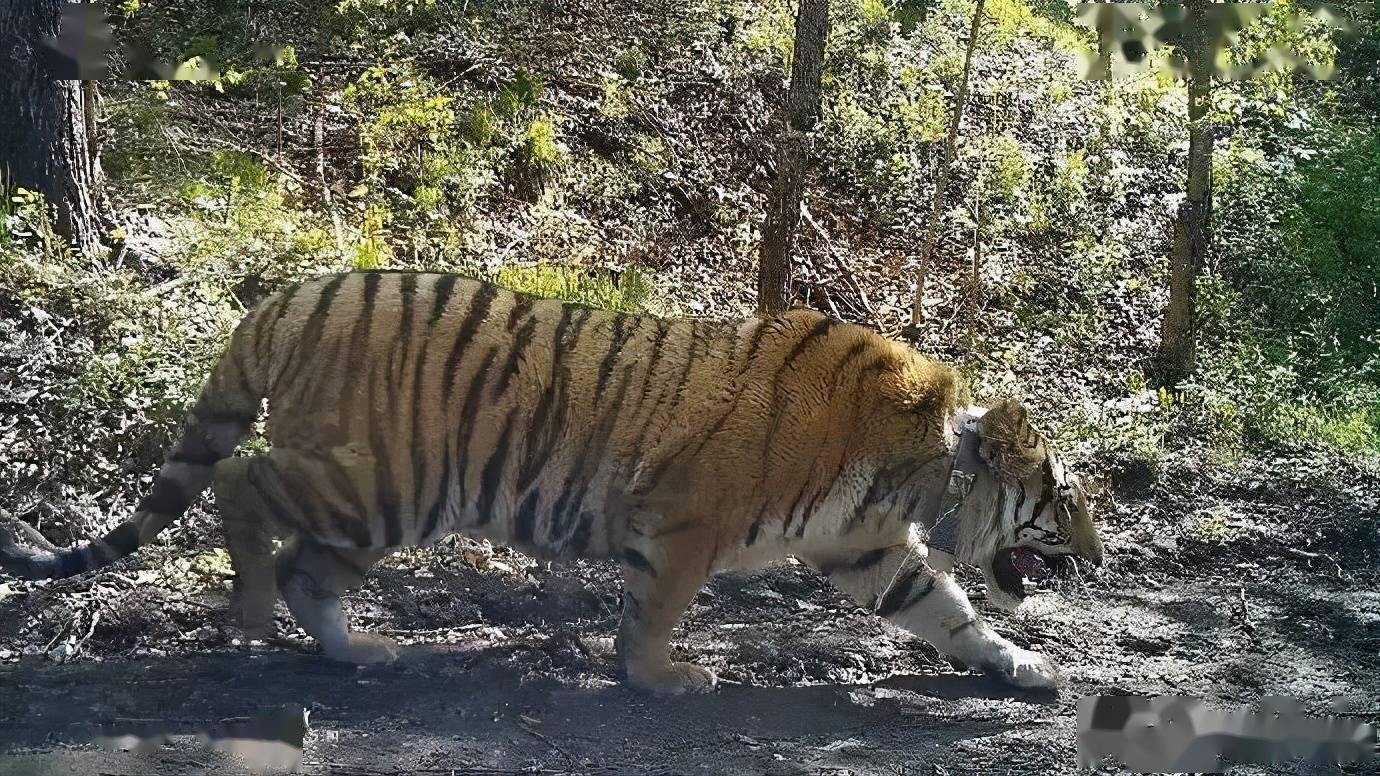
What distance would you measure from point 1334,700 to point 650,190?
6.19 meters

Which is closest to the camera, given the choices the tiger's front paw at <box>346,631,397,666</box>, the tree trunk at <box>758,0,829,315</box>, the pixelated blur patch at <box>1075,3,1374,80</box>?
the tiger's front paw at <box>346,631,397,666</box>

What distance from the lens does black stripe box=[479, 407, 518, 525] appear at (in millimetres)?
5105

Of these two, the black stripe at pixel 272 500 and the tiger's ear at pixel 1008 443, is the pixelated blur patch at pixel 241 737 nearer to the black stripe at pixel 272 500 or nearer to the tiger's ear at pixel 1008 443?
the black stripe at pixel 272 500

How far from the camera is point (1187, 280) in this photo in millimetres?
9547

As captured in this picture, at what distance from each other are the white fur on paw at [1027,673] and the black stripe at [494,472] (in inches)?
82.1

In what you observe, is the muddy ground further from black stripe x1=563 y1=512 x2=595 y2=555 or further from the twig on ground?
the twig on ground

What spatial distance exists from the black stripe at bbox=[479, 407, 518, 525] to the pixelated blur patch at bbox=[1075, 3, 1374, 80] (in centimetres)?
633

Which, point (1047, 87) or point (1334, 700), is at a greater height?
point (1047, 87)

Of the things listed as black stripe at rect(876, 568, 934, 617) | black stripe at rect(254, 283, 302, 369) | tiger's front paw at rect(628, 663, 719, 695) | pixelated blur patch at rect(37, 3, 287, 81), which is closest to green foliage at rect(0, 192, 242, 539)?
pixelated blur patch at rect(37, 3, 287, 81)

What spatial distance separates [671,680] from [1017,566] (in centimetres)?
149

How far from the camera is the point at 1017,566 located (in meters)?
5.54

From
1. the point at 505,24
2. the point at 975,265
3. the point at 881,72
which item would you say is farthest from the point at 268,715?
the point at 881,72

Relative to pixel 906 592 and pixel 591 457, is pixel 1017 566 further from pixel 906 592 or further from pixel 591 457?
pixel 591 457

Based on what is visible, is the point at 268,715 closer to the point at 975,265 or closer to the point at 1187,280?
the point at 975,265
